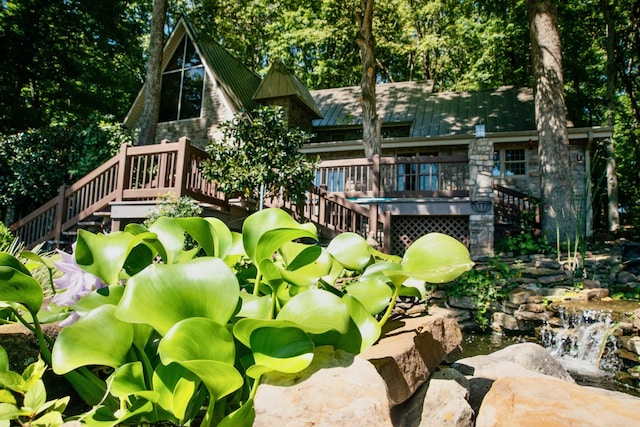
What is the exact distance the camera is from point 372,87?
41.3 feet

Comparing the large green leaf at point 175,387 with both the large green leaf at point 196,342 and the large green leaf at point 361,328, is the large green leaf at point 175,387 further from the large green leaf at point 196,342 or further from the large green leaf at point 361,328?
the large green leaf at point 361,328

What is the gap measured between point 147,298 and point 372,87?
500 inches

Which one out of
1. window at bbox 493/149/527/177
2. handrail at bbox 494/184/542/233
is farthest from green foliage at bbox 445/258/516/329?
window at bbox 493/149/527/177

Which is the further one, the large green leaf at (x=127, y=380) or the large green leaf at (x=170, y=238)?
the large green leaf at (x=170, y=238)

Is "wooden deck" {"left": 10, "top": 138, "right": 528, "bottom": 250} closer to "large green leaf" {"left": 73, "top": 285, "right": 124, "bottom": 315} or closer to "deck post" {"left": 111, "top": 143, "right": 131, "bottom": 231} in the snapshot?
"deck post" {"left": 111, "top": 143, "right": 131, "bottom": 231}

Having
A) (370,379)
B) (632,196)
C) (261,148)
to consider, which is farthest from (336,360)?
(632,196)

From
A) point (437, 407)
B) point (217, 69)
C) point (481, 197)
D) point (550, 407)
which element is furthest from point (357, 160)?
point (550, 407)

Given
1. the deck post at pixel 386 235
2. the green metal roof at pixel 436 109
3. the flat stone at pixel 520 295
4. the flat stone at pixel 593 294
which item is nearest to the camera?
the flat stone at pixel 593 294

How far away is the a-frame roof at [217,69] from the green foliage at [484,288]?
964 cm

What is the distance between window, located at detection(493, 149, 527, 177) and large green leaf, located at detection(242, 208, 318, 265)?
16.5 m

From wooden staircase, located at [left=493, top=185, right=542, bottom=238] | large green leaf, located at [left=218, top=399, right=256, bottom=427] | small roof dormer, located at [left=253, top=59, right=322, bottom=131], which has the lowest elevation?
large green leaf, located at [left=218, top=399, right=256, bottom=427]

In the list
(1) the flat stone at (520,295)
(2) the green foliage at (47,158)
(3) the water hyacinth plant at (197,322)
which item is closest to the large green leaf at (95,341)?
(3) the water hyacinth plant at (197,322)

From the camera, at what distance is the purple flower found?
38.6 inches

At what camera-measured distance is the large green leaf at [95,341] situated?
73 cm
